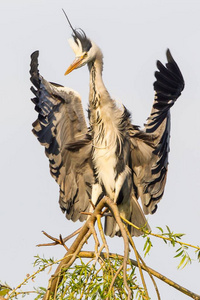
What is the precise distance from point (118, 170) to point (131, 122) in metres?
0.46

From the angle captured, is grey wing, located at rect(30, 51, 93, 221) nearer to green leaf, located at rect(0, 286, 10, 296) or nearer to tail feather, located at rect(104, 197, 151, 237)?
tail feather, located at rect(104, 197, 151, 237)

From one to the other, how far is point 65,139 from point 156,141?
830 mm

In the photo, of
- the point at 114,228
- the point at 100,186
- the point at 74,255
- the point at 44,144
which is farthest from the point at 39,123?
the point at 74,255

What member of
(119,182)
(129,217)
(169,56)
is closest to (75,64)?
(169,56)

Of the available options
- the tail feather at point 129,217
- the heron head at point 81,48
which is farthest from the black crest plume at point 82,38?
the tail feather at point 129,217

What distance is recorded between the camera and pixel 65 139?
18.4ft

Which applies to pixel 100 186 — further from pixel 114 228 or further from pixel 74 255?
pixel 74 255

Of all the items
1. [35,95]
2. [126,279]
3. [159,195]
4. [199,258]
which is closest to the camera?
[126,279]

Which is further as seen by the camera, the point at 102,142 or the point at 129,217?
the point at 129,217

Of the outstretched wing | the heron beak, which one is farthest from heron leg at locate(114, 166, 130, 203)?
the heron beak

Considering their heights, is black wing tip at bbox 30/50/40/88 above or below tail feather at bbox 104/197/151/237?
above

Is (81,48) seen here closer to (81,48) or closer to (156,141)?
(81,48)

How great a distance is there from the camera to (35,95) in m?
5.22

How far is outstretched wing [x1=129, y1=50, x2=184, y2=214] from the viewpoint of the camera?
17.6 feet
